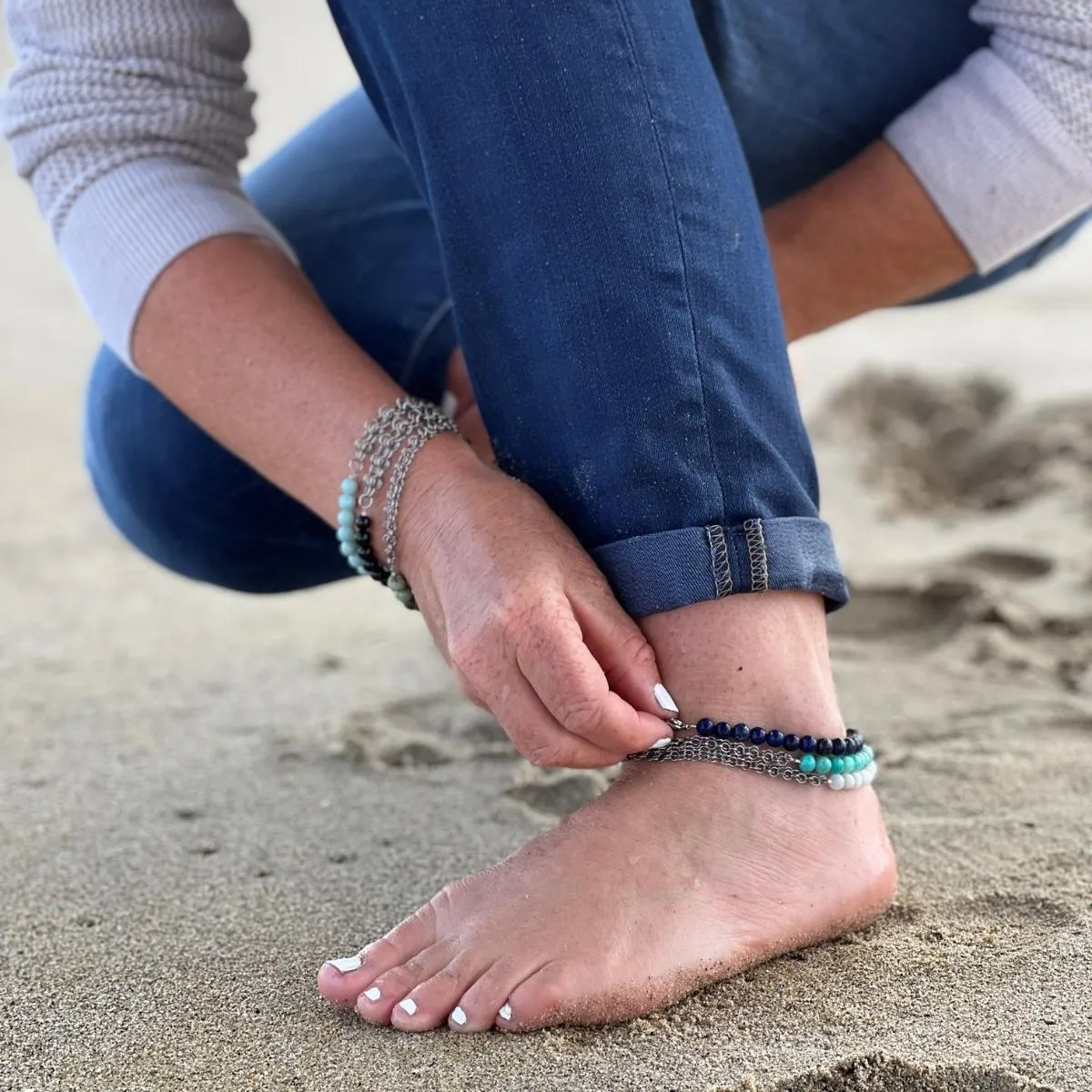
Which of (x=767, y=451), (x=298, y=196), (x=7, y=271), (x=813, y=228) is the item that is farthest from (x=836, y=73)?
(x=7, y=271)

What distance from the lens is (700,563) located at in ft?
3.02

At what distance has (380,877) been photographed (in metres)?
1.12

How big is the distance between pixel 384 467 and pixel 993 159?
0.56 m

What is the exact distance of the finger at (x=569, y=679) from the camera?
0.87m

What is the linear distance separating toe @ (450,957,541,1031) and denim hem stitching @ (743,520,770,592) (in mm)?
298

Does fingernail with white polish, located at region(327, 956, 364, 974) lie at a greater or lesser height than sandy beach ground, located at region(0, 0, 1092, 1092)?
greater

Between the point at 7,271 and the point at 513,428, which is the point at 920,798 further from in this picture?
the point at 7,271

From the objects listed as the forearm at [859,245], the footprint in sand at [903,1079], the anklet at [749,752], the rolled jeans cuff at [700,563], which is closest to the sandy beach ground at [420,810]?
the footprint in sand at [903,1079]

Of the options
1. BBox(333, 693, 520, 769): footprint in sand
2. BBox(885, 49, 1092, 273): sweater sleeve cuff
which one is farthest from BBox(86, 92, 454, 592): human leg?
BBox(885, 49, 1092, 273): sweater sleeve cuff

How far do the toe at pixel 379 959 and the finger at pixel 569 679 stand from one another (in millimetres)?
191

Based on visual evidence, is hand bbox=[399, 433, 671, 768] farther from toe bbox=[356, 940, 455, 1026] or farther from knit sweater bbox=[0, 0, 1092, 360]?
knit sweater bbox=[0, 0, 1092, 360]

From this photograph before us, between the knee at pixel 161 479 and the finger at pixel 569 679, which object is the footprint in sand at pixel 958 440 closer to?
the knee at pixel 161 479

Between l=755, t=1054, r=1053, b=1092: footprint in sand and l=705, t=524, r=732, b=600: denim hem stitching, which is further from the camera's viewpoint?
l=705, t=524, r=732, b=600: denim hem stitching

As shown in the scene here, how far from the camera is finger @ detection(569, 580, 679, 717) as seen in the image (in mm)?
905
